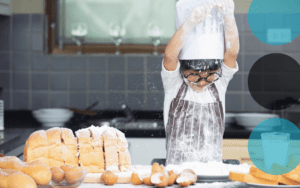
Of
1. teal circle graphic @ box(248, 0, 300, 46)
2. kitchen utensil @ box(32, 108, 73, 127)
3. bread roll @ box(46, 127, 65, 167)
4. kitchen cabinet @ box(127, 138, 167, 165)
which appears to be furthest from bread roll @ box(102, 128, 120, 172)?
teal circle graphic @ box(248, 0, 300, 46)

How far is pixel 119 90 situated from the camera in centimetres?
234

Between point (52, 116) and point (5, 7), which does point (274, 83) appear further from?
point (5, 7)

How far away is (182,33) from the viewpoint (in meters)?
0.98

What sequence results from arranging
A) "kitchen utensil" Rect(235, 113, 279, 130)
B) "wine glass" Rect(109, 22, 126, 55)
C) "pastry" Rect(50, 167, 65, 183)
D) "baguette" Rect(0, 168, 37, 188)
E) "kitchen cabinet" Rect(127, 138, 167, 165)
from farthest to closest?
"wine glass" Rect(109, 22, 126, 55), "kitchen utensil" Rect(235, 113, 279, 130), "kitchen cabinet" Rect(127, 138, 167, 165), "pastry" Rect(50, 167, 65, 183), "baguette" Rect(0, 168, 37, 188)

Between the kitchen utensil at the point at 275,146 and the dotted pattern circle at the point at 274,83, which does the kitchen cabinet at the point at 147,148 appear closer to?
the dotted pattern circle at the point at 274,83

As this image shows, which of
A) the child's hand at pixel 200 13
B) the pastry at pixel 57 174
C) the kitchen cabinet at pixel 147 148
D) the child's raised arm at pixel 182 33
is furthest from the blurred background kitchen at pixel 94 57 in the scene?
the pastry at pixel 57 174

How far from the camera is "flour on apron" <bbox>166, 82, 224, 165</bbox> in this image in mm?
1165

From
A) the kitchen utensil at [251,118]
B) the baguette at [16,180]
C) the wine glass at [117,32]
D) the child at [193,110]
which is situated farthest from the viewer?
the wine glass at [117,32]

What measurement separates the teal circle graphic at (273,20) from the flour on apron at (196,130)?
129 centimetres

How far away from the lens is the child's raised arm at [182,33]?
0.95 m

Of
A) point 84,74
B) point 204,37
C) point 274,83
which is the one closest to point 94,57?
point 84,74

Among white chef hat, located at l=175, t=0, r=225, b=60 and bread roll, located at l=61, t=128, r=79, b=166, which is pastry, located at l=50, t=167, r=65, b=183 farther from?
white chef hat, located at l=175, t=0, r=225, b=60

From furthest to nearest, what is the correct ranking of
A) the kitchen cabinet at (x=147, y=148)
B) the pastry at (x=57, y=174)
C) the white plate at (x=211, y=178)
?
the kitchen cabinet at (x=147, y=148)
the white plate at (x=211, y=178)
the pastry at (x=57, y=174)

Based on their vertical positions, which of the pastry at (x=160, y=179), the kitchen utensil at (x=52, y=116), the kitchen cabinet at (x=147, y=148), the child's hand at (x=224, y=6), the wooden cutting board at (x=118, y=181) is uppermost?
the child's hand at (x=224, y=6)
